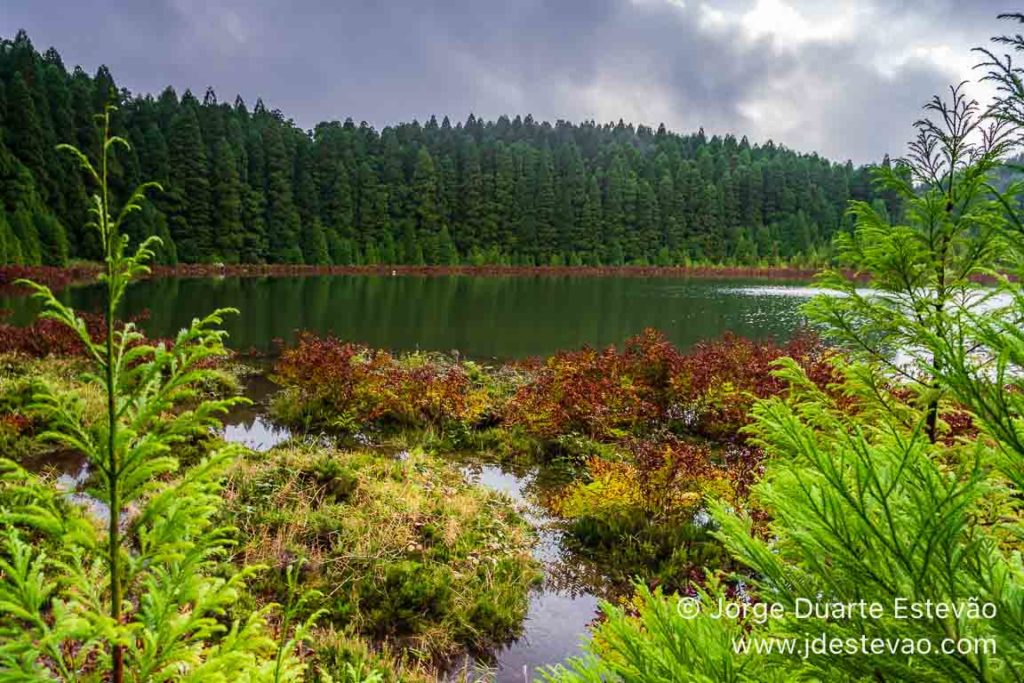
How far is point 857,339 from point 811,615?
3.18 meters

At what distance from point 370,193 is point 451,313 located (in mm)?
47077

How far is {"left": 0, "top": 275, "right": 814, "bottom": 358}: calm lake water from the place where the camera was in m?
20.5

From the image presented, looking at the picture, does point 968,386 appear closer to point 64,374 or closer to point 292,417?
point 292,417

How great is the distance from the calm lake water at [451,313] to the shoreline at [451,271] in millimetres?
4061

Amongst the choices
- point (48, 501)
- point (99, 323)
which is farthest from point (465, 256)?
point (48, 501)

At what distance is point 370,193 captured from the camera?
69.9 m

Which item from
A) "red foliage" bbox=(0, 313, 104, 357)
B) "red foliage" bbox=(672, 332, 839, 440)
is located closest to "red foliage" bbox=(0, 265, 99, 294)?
"red foliage" bbox=(0, 313, 104, 357)

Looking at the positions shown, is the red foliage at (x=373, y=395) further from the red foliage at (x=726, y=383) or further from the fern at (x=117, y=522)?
the fern at (x=117, y=522)

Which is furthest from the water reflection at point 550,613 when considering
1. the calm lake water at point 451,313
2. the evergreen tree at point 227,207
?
the evergreen tree at point 227,207

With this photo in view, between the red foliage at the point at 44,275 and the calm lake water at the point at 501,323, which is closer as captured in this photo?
the calm lake water at the point at 501,323

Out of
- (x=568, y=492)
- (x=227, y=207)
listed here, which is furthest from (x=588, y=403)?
(x=227, y=207)

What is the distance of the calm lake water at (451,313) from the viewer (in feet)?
67.4

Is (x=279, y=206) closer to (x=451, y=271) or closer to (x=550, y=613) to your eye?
(x=451, y=271)
